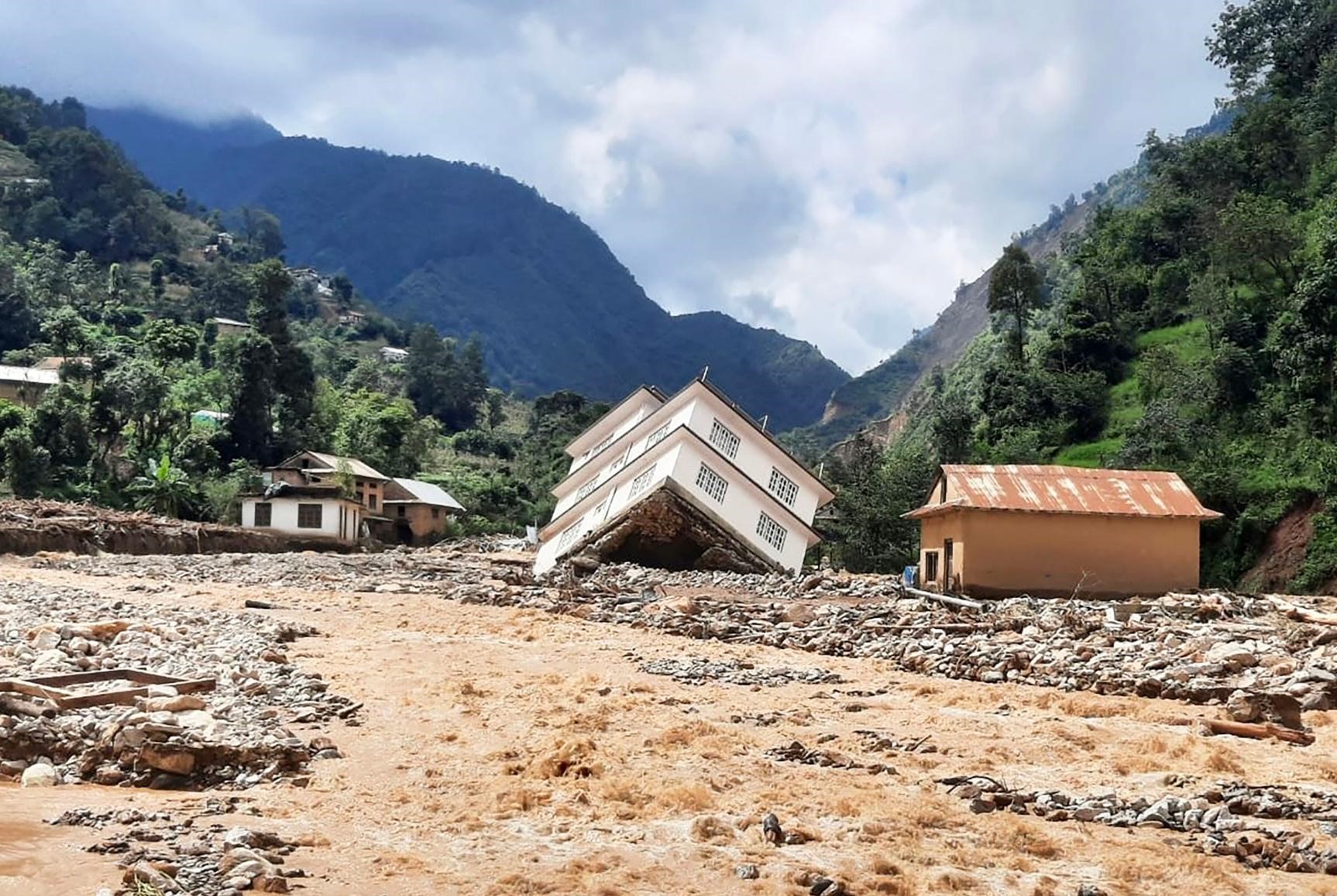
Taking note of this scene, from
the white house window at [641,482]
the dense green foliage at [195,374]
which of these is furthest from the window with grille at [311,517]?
the white house window at [641,482]

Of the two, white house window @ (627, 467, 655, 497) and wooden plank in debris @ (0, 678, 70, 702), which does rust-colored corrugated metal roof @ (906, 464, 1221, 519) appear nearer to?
white house window @ (627, 467, 655, 497)

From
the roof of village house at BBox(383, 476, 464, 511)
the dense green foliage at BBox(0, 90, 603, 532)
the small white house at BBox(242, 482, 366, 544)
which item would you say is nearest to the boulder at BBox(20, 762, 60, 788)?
the dense green foliage at BBox(0, 90, 603, 532)

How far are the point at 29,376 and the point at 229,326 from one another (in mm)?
33028

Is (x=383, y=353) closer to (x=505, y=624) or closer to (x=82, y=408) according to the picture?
(x=82, y=408)

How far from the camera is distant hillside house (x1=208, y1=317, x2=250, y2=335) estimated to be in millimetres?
102125

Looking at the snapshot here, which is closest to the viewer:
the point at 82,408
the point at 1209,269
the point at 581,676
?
the point at 581,676

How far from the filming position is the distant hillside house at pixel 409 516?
68.9 m

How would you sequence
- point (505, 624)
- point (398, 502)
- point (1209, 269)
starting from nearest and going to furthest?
point (505, 624) < point (1209, 269) < point (398, 502)

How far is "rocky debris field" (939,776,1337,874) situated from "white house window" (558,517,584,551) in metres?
28.9

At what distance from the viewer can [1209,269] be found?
53.1 metres

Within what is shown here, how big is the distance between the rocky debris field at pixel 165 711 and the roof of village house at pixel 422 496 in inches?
1924

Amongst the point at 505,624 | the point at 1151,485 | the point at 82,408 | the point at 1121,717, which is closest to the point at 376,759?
the point at 1121,717

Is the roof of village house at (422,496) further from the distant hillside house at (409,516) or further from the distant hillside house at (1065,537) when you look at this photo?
the distant hillside house at (1065,537)

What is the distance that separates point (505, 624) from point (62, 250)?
112 m
